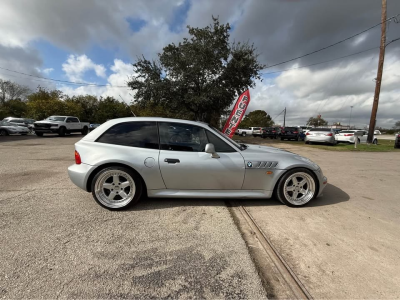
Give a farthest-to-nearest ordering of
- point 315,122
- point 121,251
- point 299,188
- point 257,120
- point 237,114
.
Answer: point 315,122
point 257,120
point 237,114
point 299,188
point 121,251

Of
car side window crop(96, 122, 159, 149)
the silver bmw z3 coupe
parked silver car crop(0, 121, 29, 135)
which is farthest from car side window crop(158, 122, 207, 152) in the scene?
parked silver car crop(0, 121, 29, 135)

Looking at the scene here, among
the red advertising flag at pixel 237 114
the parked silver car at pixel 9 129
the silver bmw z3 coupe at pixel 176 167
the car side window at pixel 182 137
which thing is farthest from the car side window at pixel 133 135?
the parked silver car at pixel 9 129

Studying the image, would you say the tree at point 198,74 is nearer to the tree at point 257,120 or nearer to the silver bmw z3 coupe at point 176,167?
the silver bmw z3 coupe at point 176,167

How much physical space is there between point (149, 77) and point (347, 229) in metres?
20.4

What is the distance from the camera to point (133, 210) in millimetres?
Result: 3289

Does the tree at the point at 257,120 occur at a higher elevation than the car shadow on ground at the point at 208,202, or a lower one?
higher

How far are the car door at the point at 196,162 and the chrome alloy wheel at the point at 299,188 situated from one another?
2.85ft

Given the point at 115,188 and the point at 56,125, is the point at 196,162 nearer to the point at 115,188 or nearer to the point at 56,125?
the point at 115,188

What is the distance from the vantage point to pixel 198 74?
64.6ft

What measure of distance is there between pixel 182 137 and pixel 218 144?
599 millimetres

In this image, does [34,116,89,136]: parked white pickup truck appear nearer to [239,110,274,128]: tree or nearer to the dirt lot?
the dirt lot

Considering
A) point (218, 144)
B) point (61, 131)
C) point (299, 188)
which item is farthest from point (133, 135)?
point (61, 131)

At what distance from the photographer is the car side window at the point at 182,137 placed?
11.1 feet

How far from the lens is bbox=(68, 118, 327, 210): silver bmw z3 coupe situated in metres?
3.26
